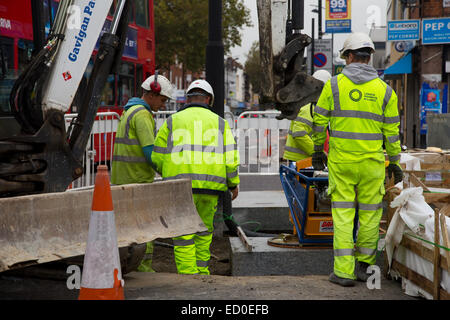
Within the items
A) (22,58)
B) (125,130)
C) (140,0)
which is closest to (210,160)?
(125,130)

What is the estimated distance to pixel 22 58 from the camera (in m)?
5.51

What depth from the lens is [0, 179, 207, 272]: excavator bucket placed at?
177 inches

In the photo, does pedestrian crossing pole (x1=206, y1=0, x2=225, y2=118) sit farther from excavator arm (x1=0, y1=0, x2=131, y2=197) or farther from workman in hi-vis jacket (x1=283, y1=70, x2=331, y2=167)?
excavator arm (x1=0, y1=0, x2=131, y2=197)

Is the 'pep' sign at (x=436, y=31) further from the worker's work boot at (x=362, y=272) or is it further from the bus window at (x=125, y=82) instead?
the worker's work boot at (x=362, y=272)

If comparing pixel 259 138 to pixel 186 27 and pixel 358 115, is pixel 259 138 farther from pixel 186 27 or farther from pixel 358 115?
pixel 186 27

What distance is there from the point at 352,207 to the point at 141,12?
1325 cm

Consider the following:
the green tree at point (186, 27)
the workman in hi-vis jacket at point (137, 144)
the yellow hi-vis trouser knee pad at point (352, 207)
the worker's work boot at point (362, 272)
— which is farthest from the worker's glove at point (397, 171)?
the green tree at point (186, 27)

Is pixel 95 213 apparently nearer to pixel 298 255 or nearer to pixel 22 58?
pixel 22 58

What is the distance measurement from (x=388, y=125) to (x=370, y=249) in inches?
40.1

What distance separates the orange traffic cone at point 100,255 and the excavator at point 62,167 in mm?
514

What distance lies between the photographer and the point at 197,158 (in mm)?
5820

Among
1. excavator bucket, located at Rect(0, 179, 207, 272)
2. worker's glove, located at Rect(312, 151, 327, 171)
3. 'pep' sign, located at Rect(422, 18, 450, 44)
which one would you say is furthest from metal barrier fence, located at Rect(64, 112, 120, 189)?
'pep' sign, located at Rect(422, 18, 450, 44)

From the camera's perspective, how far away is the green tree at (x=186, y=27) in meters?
39.2

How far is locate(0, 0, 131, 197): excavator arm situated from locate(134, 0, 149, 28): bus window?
11.9 m
